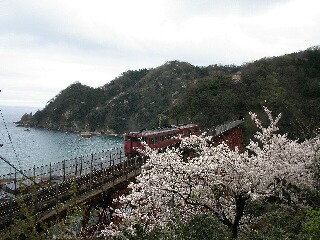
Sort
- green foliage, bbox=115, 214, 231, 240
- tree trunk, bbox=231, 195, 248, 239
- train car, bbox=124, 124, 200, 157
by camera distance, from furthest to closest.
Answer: train car, bbox=124, 124, 200, 157 → tree trunk, bbox=231, 195, 248, 239 → green foliage, bbox=115, 214, 231, 240

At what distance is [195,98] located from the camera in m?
77.6

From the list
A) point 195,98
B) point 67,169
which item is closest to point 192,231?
point 67,169

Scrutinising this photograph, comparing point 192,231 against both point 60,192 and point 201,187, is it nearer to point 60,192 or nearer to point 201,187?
point 201,187

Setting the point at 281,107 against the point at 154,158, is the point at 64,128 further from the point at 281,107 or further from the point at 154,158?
the point at 154,158

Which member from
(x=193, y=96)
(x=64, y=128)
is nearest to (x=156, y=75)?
(x=64, y=128)

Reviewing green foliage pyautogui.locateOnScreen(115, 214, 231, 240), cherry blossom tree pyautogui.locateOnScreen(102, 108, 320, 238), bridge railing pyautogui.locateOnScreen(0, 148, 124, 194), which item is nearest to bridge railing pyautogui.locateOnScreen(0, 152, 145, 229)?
bridge railing pyautogui.locateOnScreen(0, 148, 124, 194)

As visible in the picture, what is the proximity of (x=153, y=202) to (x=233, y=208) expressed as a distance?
3.03m

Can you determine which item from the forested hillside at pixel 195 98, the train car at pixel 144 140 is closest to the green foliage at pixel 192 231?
the forested hillside at pixel 195 98

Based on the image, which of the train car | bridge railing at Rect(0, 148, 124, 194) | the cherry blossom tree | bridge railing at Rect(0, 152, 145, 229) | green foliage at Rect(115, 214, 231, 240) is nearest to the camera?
green foliage at Rect(115, 214, 231, 240)

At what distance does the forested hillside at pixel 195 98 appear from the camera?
66250 millimetres

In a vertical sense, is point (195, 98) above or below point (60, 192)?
above

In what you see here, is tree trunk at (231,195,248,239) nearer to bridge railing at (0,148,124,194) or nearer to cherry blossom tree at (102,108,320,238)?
cherry blossom tree at (102,108,320,238)

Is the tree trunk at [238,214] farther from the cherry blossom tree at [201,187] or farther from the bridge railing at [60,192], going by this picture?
the bridge railing at [60,192]

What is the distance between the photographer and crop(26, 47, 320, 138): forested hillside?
217ft
